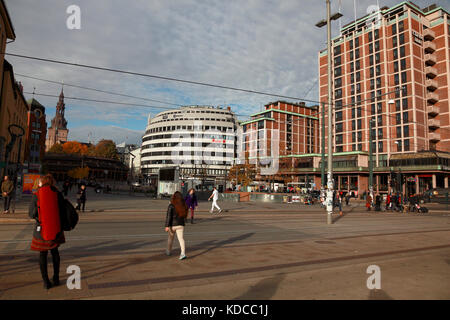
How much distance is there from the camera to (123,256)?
6918 millimetres

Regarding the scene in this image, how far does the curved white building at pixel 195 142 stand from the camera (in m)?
97.1

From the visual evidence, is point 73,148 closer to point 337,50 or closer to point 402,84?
point 337,50

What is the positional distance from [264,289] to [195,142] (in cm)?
9419

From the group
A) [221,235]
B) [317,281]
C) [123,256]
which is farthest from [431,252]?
[123,256]

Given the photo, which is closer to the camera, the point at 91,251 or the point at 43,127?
the point at 91,251

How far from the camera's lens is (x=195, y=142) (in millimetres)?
98125

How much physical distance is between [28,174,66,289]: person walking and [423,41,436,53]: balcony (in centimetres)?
7610

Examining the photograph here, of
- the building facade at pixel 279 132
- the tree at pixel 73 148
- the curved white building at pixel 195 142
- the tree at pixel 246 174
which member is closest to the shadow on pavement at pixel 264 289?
the tree at pixel 246 174

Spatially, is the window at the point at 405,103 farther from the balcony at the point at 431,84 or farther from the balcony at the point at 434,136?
the balcony at the point at 434,136

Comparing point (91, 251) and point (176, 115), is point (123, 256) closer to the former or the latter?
point (91, 251)

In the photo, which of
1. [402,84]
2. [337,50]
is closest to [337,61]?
[337,50]

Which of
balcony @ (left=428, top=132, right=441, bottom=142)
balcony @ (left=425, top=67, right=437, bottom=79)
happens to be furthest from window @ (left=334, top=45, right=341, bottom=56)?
balcony @ (left=428, top=132, right=441, bottom=142)

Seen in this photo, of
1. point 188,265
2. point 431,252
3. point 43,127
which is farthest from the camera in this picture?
point 43,127
